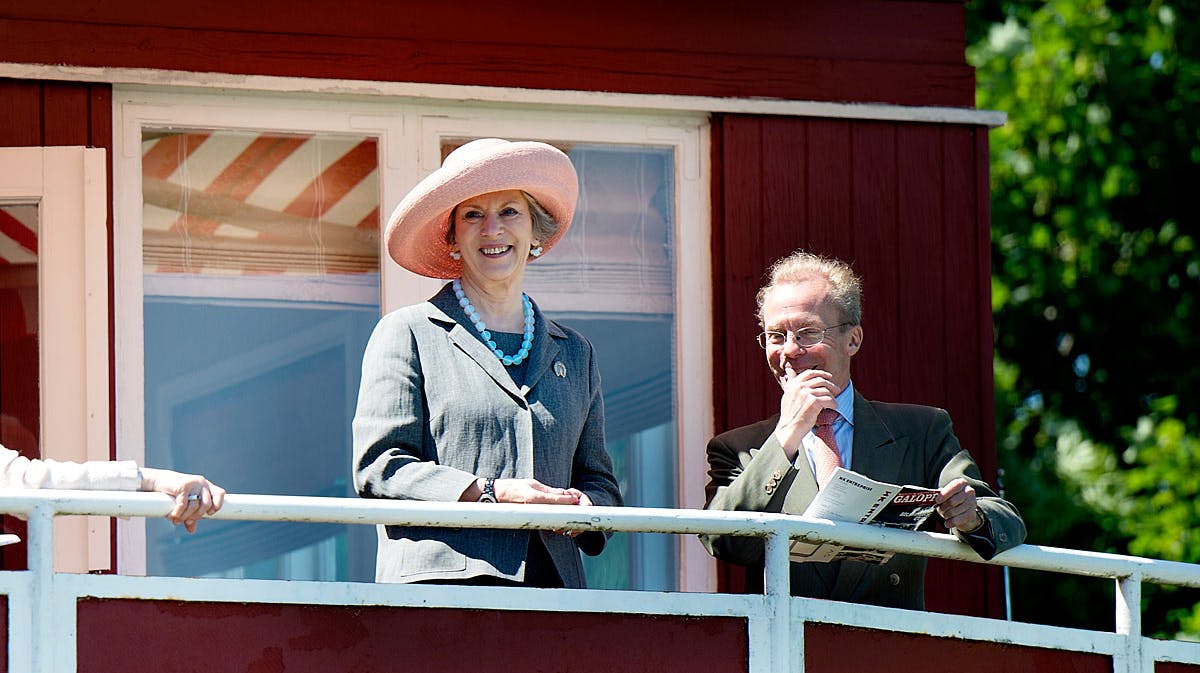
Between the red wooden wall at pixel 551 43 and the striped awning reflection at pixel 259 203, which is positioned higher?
the red wooden wall at pixel 551 43

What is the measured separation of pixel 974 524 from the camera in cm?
491

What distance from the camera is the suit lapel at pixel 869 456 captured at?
520cm

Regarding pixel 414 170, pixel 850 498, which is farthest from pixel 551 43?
pixel 850 498

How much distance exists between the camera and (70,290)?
6254mm

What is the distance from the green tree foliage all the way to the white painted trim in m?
7.65

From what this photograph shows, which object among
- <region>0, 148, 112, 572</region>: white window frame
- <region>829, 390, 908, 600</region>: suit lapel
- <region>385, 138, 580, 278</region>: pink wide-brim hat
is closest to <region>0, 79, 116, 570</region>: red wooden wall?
<region>0, 148, 112, 572</region>: white window frame

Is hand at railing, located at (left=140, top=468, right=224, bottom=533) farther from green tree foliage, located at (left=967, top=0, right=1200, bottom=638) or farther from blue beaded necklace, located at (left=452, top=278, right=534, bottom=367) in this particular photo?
green tree foliage, located at (left=967, top=0, right=1200, bottom=638)

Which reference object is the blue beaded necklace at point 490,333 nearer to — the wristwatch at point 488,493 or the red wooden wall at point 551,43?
the wristwatch at point 488,493

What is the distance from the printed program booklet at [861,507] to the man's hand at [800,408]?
0.50 feet

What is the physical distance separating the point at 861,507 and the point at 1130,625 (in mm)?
1003

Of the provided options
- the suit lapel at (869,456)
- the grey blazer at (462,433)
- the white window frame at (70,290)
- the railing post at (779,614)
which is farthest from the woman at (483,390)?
the white window frame at (70,290)

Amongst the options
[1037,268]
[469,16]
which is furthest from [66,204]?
[1037,268]

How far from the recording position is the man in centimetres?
498

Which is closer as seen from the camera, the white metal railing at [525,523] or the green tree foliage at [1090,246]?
the white metal railing at [525,523]
